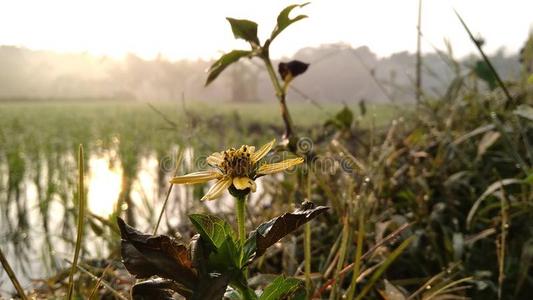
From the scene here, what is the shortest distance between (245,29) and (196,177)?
0.44 metres

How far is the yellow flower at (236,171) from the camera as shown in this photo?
1.97ft

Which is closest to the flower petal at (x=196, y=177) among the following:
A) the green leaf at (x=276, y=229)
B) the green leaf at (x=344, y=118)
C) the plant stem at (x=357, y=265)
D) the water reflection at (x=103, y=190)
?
the green leaf at (x=276, y=229)

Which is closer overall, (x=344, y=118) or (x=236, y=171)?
(x=236, y=171)

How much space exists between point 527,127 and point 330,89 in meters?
73.2

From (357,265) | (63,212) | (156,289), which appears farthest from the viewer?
(63,212)

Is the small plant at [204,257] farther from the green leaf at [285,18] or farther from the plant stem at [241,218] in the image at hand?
the green leaf at [285,18]

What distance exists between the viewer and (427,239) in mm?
1388

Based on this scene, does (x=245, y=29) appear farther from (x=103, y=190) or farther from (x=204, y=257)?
(x=103, y=190)

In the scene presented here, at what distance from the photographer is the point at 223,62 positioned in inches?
38.7

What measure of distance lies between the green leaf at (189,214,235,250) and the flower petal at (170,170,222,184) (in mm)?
73

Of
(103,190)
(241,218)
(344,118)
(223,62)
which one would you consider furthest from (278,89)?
(103,190)

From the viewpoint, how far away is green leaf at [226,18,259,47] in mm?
956

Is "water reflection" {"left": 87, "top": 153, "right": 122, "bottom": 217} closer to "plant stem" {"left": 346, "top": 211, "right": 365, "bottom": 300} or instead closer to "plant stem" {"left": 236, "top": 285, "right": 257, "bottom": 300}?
"plant stem" {"left": 346, "top": 211, "right": 365, "bottom": 300}

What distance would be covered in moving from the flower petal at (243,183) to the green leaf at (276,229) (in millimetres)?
59
